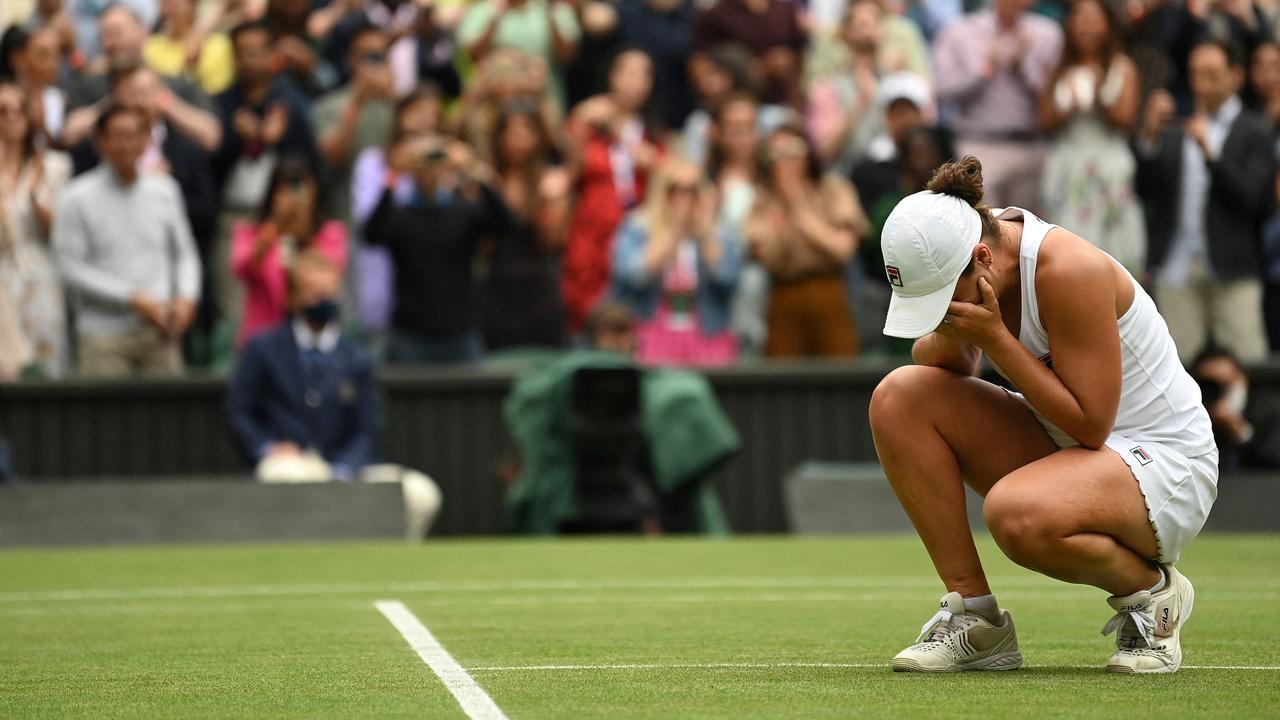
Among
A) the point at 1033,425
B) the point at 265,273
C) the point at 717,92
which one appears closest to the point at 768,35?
the point at 717,92

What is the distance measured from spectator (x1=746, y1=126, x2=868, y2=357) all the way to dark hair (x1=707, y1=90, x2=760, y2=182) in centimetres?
48

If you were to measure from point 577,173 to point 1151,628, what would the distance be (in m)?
8.96

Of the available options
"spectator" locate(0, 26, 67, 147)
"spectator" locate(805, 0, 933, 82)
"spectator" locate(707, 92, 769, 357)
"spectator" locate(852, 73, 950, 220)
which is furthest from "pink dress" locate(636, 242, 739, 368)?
"spectator" locate(0, 26, 67, 147)

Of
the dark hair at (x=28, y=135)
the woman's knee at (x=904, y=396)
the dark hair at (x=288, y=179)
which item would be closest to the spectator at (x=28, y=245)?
the dark hair at (x=28, y=135)

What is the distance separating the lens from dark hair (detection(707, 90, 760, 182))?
14.0m

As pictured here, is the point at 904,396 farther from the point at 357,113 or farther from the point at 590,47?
the point at 590,47

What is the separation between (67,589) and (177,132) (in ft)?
18.3

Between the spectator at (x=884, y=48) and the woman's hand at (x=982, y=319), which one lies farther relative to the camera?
the spectator at (x=884, y=48)

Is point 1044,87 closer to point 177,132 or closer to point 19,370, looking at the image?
point 177,132

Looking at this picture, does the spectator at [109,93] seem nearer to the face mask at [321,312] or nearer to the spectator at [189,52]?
the spectator at [189,52]

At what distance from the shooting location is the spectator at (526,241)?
1364 cm

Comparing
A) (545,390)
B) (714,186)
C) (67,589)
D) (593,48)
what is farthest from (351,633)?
(593,48)

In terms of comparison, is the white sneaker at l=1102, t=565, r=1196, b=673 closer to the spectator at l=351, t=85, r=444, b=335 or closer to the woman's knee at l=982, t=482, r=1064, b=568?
the woman's knee at l=982, t=482, r=1064, b=568

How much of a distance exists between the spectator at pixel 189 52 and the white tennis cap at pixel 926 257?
34.5 feet
